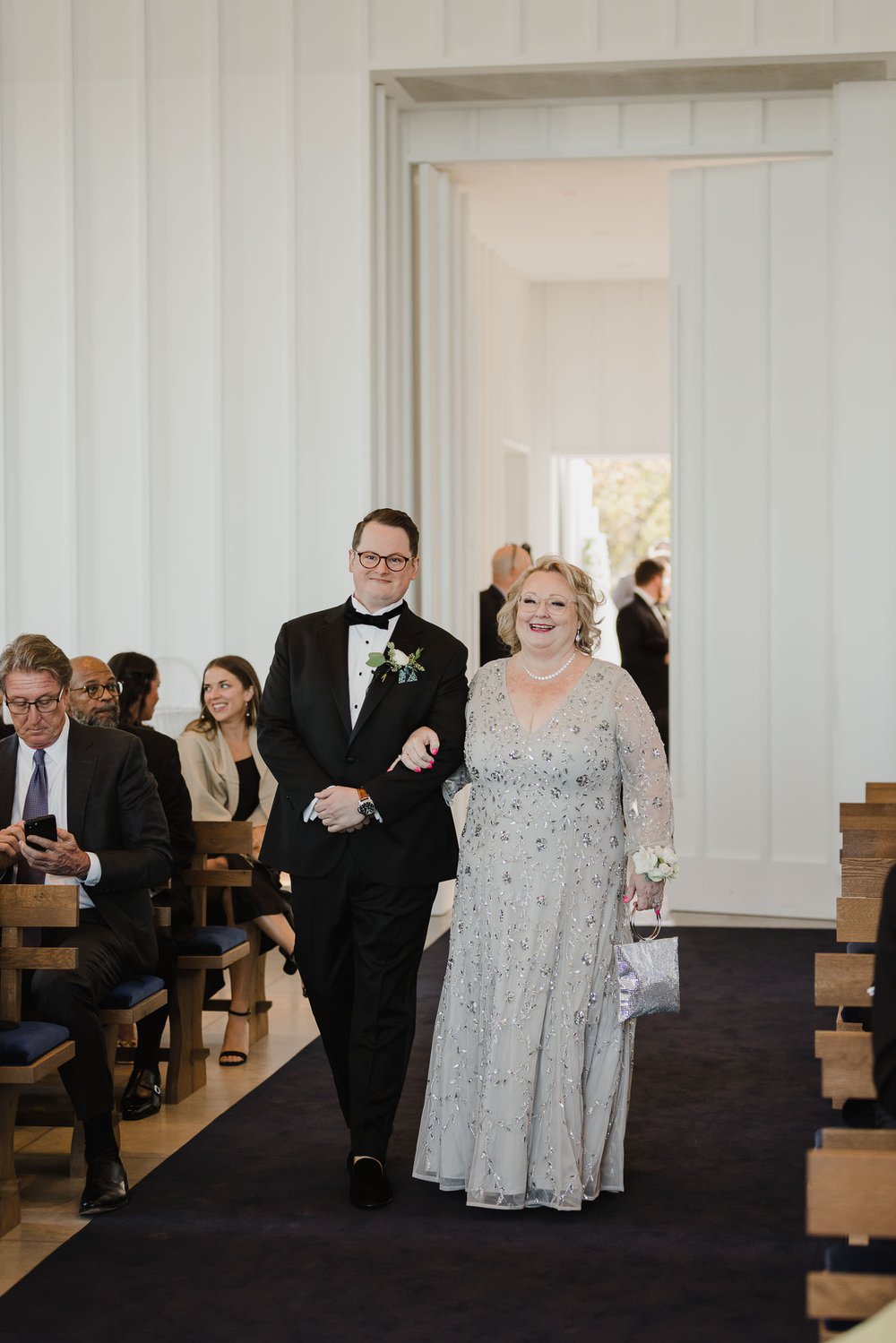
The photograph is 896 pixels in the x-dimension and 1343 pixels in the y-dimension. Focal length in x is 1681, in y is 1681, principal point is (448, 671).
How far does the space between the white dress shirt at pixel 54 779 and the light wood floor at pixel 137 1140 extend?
0.79m

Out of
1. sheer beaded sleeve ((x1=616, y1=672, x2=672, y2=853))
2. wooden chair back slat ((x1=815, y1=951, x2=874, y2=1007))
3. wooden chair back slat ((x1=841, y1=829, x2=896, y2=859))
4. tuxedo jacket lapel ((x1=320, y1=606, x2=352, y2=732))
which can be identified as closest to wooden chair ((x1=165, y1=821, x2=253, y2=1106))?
tuxedo jacket lapel ((x1=320, y1=606, x2=352, y2=732))

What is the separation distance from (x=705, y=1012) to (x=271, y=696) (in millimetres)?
2993

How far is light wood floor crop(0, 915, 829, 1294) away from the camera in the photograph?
4434mm

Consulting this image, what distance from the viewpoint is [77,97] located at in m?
9.06

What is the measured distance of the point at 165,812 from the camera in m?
5.87

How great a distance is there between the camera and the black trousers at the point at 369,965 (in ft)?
15.4

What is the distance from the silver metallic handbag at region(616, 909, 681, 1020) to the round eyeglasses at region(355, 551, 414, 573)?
1237 millimetres

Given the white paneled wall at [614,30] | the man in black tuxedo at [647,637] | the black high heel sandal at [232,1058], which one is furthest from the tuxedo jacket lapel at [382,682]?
the man in black tuxedo at [647,637]

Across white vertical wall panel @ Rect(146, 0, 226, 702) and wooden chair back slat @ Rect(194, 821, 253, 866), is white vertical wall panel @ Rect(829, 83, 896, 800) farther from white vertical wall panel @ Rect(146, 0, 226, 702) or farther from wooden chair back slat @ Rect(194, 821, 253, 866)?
wooden chair back slat @ Rect(194, 821, 253, 866)

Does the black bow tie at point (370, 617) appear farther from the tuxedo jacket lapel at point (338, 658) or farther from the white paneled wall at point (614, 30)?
the white paneled wall at point (614, 30)

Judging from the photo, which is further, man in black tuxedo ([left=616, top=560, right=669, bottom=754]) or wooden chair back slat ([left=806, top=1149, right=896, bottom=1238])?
man in black tuxedo ([left=616, top=560, right=669, bottom=754])

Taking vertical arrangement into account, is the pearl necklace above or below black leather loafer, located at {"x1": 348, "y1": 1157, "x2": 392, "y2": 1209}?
above

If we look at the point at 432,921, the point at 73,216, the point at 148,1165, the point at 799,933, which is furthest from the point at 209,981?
the point at 73,216

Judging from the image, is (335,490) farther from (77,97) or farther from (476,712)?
(476,712)
